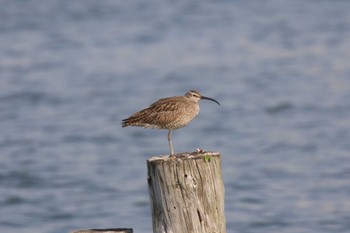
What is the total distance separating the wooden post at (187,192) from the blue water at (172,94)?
353 inches

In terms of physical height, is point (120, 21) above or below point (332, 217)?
above

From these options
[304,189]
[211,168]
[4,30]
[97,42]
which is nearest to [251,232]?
[304,189]

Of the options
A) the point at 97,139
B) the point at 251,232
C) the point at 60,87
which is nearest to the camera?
the point at 251,232

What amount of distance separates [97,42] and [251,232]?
61.0 ft

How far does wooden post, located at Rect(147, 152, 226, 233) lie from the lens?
8.03 metres

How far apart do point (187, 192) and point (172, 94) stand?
18795 mm

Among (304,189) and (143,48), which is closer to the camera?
(304,189)

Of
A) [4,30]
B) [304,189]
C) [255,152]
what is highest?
[4,30]

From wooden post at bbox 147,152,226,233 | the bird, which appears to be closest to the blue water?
the bird

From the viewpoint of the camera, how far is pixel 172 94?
2680 centimetres

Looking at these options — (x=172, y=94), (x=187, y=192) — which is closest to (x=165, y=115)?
(x=187, y=192)

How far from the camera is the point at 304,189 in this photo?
776 inches

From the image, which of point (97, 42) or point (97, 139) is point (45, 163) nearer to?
point (97, 139)

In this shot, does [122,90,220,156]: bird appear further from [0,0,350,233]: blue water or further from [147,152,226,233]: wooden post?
[0,0,350,233]: blue water
